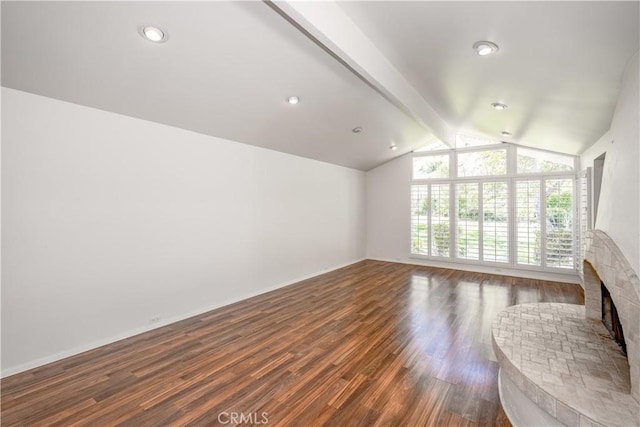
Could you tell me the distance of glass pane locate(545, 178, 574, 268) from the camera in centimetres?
511

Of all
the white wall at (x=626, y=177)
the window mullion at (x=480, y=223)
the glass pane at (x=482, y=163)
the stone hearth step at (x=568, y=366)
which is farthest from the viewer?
the window mullion at (x=480, y=223)

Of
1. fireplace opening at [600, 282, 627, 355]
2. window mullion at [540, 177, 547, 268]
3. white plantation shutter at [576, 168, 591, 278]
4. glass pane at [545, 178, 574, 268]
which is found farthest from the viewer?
window mullion at [540, 177, 547, 268]

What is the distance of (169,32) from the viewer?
209cm

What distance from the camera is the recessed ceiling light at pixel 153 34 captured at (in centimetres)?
205

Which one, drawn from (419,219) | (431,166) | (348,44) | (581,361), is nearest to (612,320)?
(581,361)

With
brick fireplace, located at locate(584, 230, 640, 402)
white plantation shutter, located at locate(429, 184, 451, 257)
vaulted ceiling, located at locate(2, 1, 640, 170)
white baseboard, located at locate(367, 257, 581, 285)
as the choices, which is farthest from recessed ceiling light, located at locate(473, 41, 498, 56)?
white baseboard, located at locate(367, 257, 581, 285)

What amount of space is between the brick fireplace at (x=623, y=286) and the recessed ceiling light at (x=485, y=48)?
1552 millimetres

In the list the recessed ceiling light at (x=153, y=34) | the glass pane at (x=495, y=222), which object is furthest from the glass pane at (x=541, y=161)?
the recessed ceiling light at (x=153, y=34)

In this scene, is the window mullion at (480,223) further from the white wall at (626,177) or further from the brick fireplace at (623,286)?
the white wall at (626,177)

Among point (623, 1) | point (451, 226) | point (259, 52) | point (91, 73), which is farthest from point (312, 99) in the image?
point (451, 226)

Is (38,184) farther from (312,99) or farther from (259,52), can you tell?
(312,99)

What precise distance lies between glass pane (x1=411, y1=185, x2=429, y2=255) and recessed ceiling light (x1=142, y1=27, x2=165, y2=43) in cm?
583

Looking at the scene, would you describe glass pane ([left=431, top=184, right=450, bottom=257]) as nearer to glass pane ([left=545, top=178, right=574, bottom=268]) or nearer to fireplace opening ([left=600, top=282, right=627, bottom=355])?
glass pane ([left=545, top=178, right=574, bottom=268])

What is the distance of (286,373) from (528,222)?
17.6 feet
